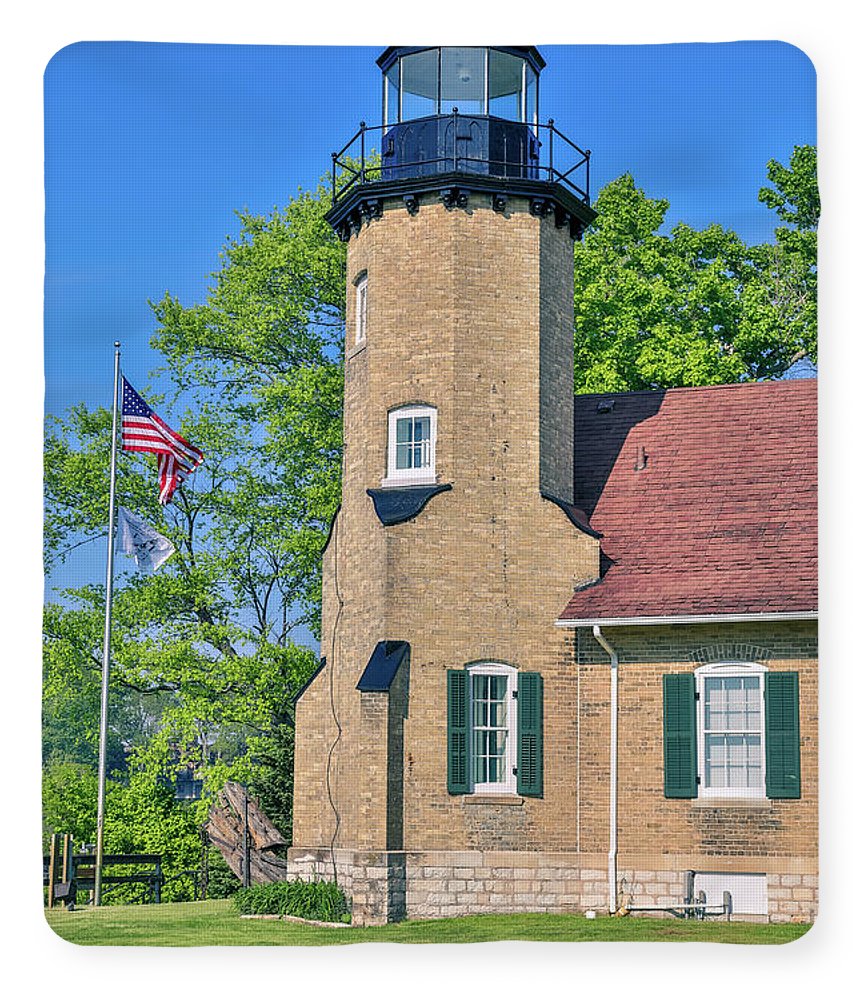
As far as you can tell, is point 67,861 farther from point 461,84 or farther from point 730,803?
point 461,84

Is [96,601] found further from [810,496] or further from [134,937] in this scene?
[810,496]

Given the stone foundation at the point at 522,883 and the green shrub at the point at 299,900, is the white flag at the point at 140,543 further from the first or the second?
the stone foundation at the point at 522,883

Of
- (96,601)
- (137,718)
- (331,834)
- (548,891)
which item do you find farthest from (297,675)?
(137,718)

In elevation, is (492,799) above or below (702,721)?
below

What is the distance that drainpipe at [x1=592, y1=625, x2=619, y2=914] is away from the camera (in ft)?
53.0

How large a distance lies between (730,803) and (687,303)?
918cm

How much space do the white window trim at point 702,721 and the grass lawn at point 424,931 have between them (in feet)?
4.19

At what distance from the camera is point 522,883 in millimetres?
16156

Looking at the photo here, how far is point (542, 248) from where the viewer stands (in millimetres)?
17609

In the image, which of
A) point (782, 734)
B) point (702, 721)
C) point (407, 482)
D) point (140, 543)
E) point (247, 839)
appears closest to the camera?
point (782, 734)

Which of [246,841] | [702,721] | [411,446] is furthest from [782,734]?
[246,841]

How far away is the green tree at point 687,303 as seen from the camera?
73.4 ft

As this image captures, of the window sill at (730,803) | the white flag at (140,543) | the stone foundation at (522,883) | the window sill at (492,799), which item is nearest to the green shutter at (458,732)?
the window sill at (492,799)

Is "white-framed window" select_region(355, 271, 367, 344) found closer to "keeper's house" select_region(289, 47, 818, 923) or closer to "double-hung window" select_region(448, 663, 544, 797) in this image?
"keeper's house" select_region(289, 47, 818, 923)
